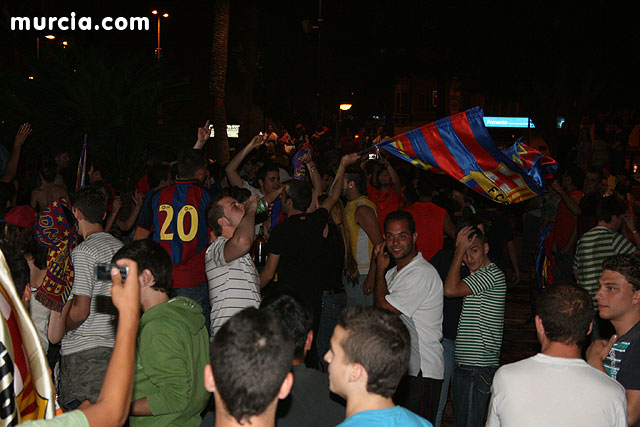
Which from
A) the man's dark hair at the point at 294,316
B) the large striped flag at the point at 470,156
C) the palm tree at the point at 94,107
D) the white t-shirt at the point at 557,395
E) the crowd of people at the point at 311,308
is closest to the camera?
the crowd of people at the point at 311,308

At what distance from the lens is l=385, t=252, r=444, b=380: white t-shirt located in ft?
18.2

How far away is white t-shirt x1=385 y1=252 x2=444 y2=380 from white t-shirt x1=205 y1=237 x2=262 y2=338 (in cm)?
108

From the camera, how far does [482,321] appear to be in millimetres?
5723

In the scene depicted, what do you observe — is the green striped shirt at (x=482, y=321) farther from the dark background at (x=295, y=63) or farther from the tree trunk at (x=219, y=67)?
the tree trunk at (x=219, y=67)

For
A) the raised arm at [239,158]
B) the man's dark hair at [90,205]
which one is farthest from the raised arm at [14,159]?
the man's dark hair at [90,205]

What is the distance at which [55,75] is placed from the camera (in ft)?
37.2

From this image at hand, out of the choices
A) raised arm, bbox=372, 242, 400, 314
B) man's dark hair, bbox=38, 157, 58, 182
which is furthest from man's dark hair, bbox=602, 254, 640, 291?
man's dark hair, bbox=38, 157, 58, 182

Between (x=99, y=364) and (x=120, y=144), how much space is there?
618 centimetres

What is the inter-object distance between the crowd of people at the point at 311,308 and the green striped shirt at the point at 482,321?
1cm

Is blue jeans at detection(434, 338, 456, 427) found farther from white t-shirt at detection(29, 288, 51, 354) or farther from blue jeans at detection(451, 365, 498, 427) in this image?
white t-shirt at detection(29, 288, 51, 354)

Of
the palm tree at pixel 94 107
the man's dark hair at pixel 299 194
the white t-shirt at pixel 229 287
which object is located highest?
the palm tree at pixel 94 107

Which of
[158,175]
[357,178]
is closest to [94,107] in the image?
[158,175]

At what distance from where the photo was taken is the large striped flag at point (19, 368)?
226 cm

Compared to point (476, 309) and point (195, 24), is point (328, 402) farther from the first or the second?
point (195, 24)
